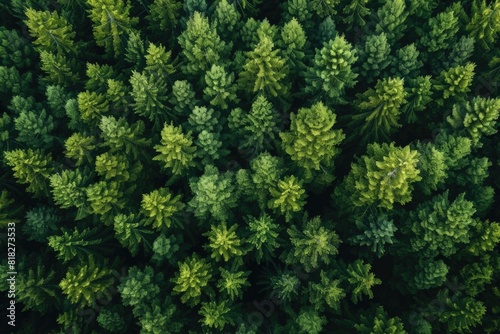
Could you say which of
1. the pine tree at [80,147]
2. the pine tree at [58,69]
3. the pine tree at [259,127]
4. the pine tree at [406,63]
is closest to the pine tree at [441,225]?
the pine tree at [406,63]

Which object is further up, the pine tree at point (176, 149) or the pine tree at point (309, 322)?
the pine tree at point (176, 149)

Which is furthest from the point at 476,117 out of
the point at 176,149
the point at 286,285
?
the point at 176,149

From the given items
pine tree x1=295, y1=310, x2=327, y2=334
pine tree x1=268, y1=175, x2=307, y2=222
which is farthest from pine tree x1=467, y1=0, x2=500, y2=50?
pine tree x1=295, y1=310, x2=327, y2=334

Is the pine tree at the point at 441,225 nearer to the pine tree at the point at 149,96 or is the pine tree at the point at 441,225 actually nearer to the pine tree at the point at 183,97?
the pine tree at the point at 183,97

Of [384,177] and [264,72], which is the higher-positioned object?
[264,72]

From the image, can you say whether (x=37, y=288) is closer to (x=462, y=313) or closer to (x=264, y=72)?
(x=264, y=72)

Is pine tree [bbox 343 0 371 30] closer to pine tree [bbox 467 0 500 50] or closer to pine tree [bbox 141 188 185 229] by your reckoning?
pine tree [bbox 467 0 500 50]

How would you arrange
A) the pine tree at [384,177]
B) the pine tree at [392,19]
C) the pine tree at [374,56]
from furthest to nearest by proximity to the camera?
the pine tree at [392,19], the pine tree at [374,56], the pine tree at [384,177]

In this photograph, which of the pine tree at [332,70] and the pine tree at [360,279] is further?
the pine tree at [360,279]
